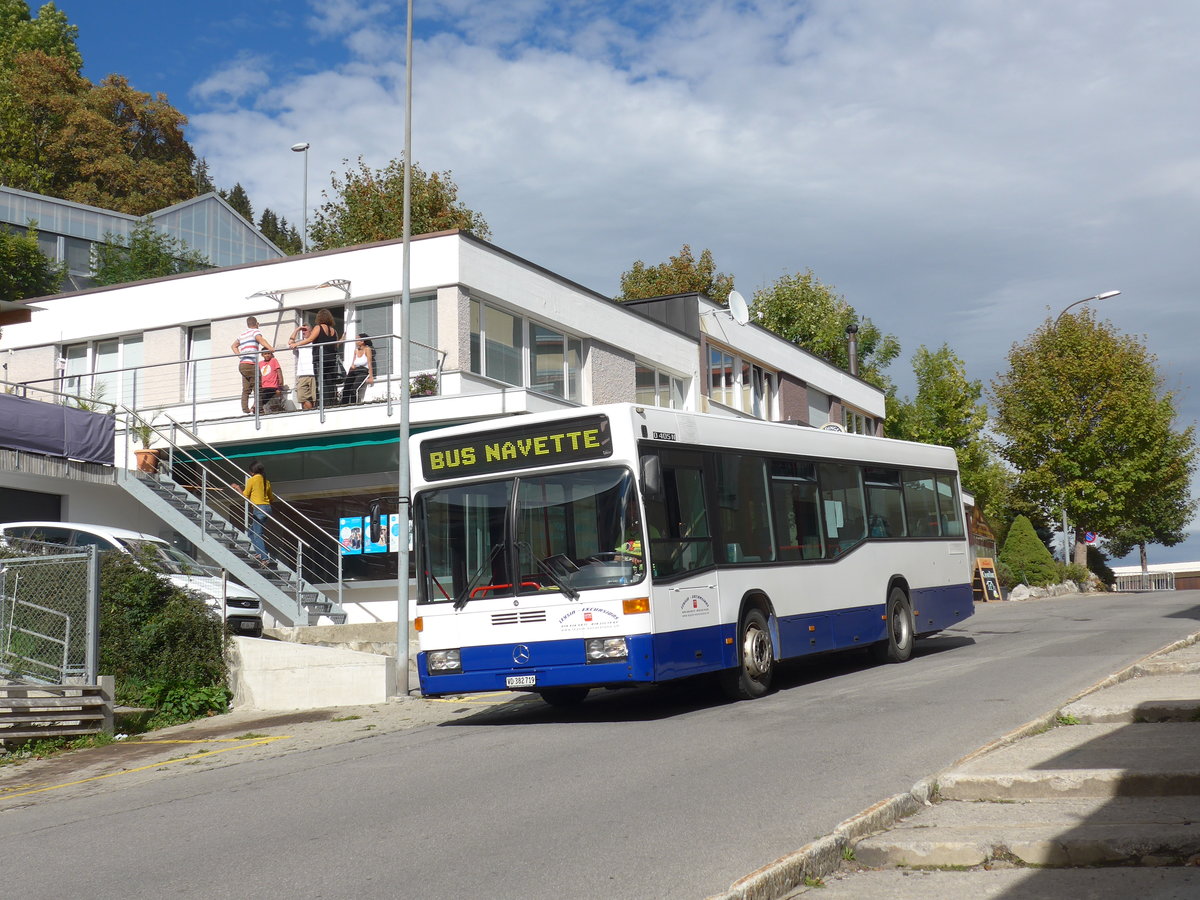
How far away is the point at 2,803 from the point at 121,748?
3531mm

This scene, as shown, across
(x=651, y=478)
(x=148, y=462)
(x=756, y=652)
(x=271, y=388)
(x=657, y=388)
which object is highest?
(x=657, y=388)

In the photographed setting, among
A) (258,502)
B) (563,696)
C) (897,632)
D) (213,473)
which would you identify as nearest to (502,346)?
(258,502)

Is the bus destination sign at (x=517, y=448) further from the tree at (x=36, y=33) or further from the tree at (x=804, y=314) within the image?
the tree at (x=36, y=33)

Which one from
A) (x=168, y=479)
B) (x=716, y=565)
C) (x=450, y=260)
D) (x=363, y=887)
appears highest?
(x=450, y=260)

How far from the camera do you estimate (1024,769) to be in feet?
23.2

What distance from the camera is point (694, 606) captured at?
12484mm

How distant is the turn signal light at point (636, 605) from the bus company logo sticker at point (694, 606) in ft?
1.99

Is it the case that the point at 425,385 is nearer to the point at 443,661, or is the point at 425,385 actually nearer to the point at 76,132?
the point at 443,661

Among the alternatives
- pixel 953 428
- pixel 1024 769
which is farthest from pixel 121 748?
pixel 953 428

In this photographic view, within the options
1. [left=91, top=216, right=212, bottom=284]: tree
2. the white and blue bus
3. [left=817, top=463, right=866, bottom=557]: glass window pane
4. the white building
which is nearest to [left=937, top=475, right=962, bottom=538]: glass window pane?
[left=817, top=463, right=866, bottom=557]: glass window pane

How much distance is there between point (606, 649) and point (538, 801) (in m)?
3.77

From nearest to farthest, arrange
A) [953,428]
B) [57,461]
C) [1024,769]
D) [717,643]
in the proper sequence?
[1024,769]
[717,643]
[57,461]
[953,428]

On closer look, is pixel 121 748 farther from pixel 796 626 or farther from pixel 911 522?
pixel 911 522

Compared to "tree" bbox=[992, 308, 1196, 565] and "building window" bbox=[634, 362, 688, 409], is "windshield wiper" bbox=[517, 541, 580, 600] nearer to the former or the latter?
"building window" bbox=[634, 362, 688, 409]
